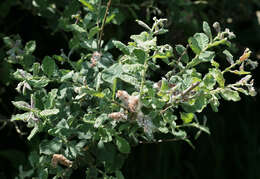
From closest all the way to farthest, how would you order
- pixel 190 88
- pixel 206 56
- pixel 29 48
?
pixel 190 88, pixel 206 56, pixel 29 48

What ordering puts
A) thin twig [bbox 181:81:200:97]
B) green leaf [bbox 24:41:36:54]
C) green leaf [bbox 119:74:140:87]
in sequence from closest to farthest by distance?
1. thin twig [bbox 181:81:200:97]
2. green leaf [bbox 119:74:140:87]
3. green leaf [bbox 24:41:36:54]

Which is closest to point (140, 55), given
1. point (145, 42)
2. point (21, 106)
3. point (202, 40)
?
point (145, 42)

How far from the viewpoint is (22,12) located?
1.41 meters

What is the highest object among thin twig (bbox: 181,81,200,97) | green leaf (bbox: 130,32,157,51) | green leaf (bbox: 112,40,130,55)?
green leaf (bbox: 130,32,157,51)

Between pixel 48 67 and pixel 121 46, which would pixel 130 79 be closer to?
pixel 121 46

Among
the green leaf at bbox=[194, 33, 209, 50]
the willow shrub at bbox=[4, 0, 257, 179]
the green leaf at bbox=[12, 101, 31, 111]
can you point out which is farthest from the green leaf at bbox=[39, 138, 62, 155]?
the green leaf at bbox=[194, 33, 209, 50]

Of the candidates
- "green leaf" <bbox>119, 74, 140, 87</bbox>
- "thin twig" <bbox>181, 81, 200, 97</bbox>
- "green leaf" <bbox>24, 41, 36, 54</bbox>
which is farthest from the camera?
"green leaf" <bbox>24, 41, 36, 54</bbox>

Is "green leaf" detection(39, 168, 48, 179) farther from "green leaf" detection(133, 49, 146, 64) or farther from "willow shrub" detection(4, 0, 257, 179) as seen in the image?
"green leaf" detection(133, 49, 146, 64)

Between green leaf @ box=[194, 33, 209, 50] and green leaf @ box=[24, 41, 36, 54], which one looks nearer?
green leaf @ box=[194, 33, 209, 50]

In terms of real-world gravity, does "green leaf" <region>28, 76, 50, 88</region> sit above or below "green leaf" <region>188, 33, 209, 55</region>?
below

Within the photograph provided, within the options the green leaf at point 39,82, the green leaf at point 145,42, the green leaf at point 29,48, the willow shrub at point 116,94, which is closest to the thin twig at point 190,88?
the willow shrub at point 116,94

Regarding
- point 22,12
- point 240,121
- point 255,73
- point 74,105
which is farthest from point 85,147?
point 255,73

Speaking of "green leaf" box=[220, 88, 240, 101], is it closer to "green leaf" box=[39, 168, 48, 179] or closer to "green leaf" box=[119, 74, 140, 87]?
"green leaf" box=[119, 74, 140, 87]

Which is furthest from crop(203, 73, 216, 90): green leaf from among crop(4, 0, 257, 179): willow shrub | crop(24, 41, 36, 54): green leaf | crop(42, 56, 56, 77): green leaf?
crop(24, 41, 36, 54): green leaf
